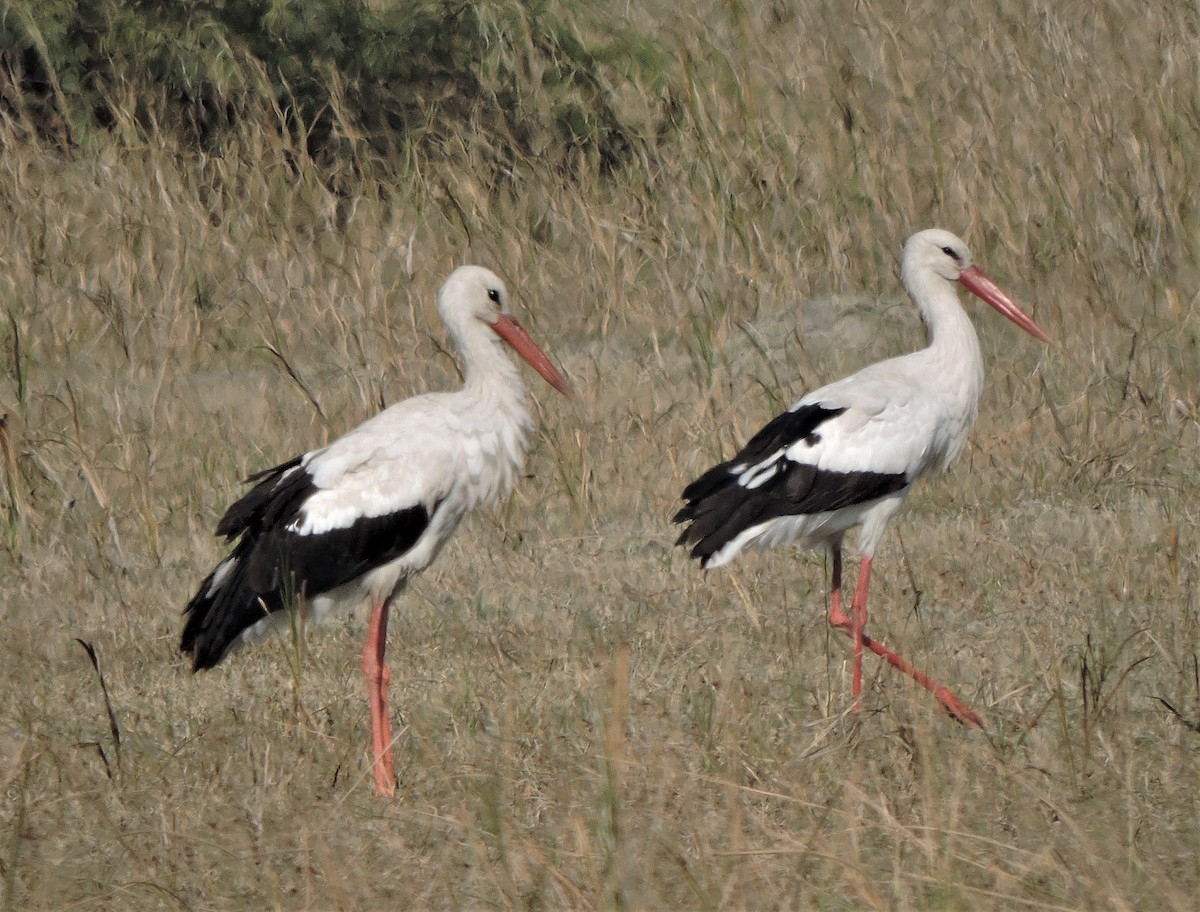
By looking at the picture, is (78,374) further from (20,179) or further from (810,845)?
(810,845)

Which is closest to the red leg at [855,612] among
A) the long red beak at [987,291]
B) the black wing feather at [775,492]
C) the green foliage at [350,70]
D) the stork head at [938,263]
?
the black wing feather at [775,492]

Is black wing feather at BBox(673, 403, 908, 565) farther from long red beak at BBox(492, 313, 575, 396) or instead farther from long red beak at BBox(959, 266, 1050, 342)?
long red beak at BBox(959, 266, 1050, 342)

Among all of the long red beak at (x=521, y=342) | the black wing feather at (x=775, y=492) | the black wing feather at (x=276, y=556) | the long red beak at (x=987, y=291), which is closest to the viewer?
the black wing feather at (x=276, y=556)

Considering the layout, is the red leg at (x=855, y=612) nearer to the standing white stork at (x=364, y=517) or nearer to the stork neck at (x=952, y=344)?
the stork neck at (x=952, y=344)

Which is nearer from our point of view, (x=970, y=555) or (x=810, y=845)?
(x=810, y=845)

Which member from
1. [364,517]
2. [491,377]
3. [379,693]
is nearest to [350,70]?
[491,377]

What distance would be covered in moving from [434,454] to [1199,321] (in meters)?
3.55

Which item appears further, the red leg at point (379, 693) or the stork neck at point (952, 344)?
the stork neck at point (952, 344)

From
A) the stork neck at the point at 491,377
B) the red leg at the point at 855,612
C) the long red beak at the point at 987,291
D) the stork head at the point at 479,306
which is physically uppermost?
the long red beak at the point at 987,291

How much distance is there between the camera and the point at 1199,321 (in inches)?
276

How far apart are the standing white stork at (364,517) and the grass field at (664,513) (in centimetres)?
18

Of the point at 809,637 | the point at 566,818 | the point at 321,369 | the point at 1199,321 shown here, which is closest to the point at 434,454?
the point at 809,637

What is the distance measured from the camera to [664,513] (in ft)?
20.0

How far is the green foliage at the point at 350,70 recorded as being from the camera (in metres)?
9.10
